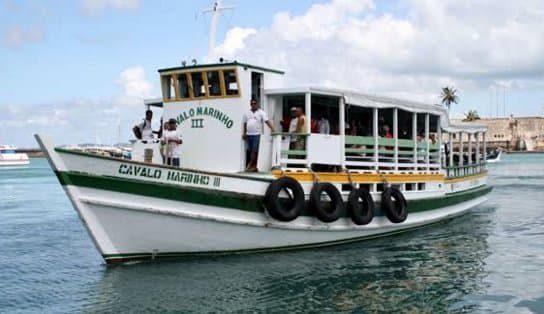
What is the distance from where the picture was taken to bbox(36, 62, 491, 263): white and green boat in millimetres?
12656

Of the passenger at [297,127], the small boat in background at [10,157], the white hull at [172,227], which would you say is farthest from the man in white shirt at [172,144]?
the small boat in background at [10,157]

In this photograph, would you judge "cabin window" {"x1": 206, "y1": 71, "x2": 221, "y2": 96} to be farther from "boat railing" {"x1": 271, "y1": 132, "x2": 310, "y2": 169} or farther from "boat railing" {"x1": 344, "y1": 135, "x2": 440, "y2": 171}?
"boat railing" {"x1": 344, "y1": 135, "x2": 440, "y2": 171}

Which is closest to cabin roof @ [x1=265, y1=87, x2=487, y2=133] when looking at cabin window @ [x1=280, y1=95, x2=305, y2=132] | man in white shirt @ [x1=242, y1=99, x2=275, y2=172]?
cabin window @ [x1=280, y1=95, x2=305, y2=132]

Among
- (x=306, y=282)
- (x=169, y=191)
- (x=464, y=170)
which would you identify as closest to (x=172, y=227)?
(x=169, y=191)

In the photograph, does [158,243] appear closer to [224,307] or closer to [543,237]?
[224,307]

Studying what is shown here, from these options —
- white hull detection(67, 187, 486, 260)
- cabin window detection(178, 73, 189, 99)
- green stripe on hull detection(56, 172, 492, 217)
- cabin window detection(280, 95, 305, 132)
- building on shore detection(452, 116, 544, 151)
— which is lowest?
white hull detection(67, 187, 486, 260)

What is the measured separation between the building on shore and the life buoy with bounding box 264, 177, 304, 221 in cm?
14009

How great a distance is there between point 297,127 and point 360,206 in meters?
2.50

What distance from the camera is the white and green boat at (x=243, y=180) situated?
41.5 ft

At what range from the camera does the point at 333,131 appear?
17.4m

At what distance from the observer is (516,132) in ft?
486

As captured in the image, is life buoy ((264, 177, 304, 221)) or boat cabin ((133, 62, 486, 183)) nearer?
life buoy ((264, 177, 304, 221))

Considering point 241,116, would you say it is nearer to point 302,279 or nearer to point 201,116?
point 201,116

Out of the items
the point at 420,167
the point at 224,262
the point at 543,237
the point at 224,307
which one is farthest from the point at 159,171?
the point at 543,237
